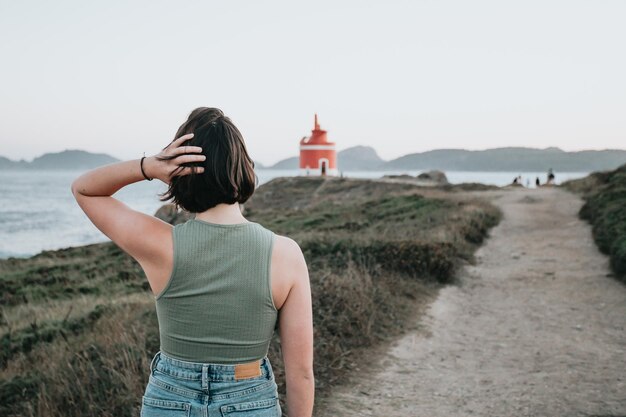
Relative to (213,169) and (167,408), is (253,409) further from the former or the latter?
(213,169)

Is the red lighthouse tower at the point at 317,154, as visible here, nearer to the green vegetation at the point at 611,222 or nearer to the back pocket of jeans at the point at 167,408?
the green vegetation at the point at 611,222

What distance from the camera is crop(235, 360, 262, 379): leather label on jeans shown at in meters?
1.89

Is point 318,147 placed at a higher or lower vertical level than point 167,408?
higher

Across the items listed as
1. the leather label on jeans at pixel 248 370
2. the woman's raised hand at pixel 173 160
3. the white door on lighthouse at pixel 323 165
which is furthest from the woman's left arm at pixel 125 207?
the white door on lighthouse at pixel 323 165

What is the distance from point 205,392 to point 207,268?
0.41 metres

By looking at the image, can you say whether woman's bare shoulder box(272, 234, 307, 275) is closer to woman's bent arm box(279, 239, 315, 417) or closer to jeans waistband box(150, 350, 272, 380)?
woman's bent arm box(279, 239, 315, 417)

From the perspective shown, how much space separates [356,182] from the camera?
42.6 m

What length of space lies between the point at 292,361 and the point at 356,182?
→ 4082 centimetres

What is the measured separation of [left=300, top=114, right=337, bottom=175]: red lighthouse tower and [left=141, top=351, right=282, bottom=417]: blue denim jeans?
167 ft

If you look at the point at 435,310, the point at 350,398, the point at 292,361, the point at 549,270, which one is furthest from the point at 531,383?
the point at 549,270

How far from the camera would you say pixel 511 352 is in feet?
22.1

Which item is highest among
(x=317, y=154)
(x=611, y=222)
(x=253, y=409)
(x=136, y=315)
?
(x=317, y=154)

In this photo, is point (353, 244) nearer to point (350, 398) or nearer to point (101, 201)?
point (350, 398)

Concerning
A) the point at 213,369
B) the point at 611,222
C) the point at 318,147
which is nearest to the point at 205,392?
the point at 213,369
